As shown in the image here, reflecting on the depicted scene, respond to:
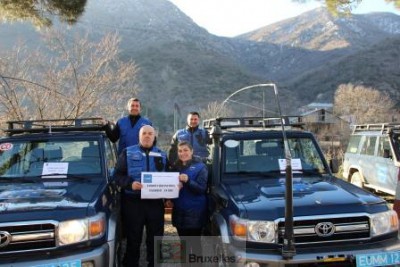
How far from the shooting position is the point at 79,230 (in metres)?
4.36

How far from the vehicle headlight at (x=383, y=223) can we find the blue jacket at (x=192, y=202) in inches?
71.3

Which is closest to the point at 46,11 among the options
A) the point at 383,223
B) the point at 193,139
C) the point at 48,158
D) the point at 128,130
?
the point at 128,130

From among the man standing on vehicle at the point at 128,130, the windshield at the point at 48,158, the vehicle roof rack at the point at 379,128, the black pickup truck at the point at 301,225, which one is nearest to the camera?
the black pickup truck at the point at 301,225

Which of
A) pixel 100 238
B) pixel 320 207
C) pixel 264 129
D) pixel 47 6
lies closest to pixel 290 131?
pixel 264 129

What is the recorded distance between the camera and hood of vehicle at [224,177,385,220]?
4.44 m

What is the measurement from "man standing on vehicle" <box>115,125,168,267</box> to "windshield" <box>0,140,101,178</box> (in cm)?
55

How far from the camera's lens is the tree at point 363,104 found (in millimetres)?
59281

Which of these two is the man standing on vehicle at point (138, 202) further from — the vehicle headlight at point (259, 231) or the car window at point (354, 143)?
the car window at point (354, 143)

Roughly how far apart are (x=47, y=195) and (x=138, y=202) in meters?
0.98

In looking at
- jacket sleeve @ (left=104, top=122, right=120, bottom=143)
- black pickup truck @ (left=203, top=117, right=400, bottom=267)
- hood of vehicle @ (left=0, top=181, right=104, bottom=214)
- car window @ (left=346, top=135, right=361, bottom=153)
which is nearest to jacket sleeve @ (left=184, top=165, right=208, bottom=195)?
black pickup truck @ (left=203, top=117, right=400, bottom=267)

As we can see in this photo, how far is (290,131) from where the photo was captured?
6.25 m

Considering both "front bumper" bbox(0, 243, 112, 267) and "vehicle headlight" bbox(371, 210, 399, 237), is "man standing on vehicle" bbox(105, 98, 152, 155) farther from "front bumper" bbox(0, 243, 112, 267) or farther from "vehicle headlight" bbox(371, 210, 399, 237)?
"vehicle headlight" bbox(371, 210, 399, 237)

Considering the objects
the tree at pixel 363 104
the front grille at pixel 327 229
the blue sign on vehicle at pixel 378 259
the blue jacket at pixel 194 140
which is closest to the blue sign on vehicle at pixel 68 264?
the front grille at pixel 327 229

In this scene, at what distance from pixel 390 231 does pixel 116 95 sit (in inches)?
420
